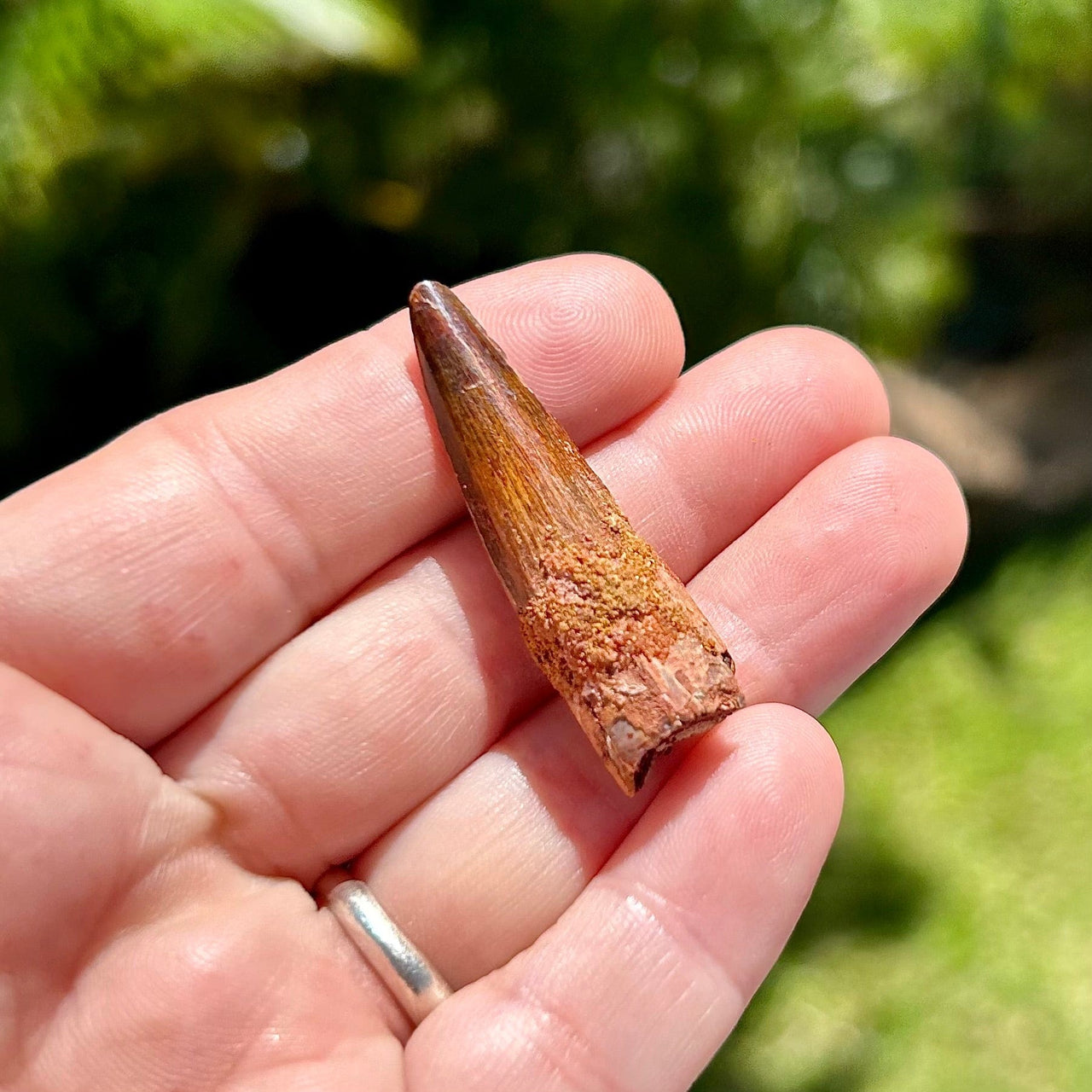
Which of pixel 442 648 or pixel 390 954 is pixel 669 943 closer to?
pixel 390 954

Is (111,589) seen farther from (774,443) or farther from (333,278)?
(333,278)

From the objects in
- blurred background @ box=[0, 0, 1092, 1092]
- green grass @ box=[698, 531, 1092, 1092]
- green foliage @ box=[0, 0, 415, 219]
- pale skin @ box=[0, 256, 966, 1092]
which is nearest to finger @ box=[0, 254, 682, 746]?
pale skin @ box=[0, 256, 966, 1092]

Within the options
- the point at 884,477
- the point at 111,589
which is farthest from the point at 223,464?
the point at 884,477

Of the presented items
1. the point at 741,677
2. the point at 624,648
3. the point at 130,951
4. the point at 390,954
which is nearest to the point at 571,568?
the point at 624,648

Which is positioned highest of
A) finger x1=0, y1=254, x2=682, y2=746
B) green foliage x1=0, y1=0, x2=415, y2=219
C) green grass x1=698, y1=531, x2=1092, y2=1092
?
green foliage x1=0, y1=0, x2=415, y2=219

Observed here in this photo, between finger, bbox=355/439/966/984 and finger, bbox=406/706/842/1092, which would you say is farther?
finger, bbox=355/439/966/984

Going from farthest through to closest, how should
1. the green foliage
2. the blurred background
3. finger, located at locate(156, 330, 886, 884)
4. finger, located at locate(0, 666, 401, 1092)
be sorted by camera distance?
1. the blurred background
2. the green foliage
3. finger, located at locate(156, 330, 886, 884)
4. finger, located at locate(0, 666, 401, 1092)

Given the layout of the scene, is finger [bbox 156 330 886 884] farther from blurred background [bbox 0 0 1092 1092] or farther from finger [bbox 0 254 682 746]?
blurred background [bbox 0 0 1092 1092]
